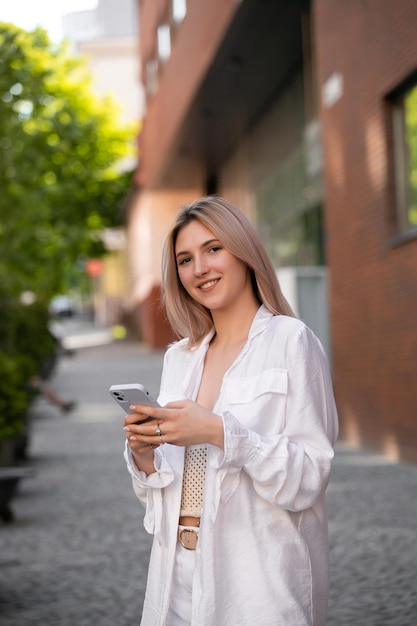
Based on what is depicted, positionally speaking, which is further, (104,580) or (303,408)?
(104,580)

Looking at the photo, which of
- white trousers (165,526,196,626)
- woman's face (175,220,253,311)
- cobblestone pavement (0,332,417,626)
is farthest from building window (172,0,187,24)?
white trousers (165,526,196,626)

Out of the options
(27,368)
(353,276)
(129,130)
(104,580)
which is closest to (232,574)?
(104,580)

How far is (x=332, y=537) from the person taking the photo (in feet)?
26.2

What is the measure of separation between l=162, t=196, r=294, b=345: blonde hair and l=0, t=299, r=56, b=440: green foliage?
8.07 metres

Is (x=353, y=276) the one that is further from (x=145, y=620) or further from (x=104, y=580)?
(x=145, y=620)

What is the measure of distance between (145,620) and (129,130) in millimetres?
43701

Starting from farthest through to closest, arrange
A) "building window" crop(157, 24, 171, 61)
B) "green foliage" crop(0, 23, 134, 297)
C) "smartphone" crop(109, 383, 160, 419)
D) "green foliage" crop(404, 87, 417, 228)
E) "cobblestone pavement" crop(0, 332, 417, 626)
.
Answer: "building window" crop(157, 24, 171, 61) < "green foliage" crop(0, 23, 134, 297) < "green foliage" crop(404, 87, 417, 228) < "cobblestone pavement" crop(0, 332, 417, 626) < "smartphone" crop(109, 383, 160, 419)

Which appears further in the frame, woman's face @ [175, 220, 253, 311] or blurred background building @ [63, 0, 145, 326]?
blurred background building @ [63, 0, 145, 326]

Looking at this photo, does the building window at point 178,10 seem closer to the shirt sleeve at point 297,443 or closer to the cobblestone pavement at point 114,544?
the cobblestone pavement at point 114,544

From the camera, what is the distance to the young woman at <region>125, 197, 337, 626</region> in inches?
115

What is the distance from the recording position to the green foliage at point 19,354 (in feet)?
37.4

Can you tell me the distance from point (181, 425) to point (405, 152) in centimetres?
931

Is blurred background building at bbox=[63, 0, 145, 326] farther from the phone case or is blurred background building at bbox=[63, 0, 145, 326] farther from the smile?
the phone case

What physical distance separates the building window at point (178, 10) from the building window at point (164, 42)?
1194mm
